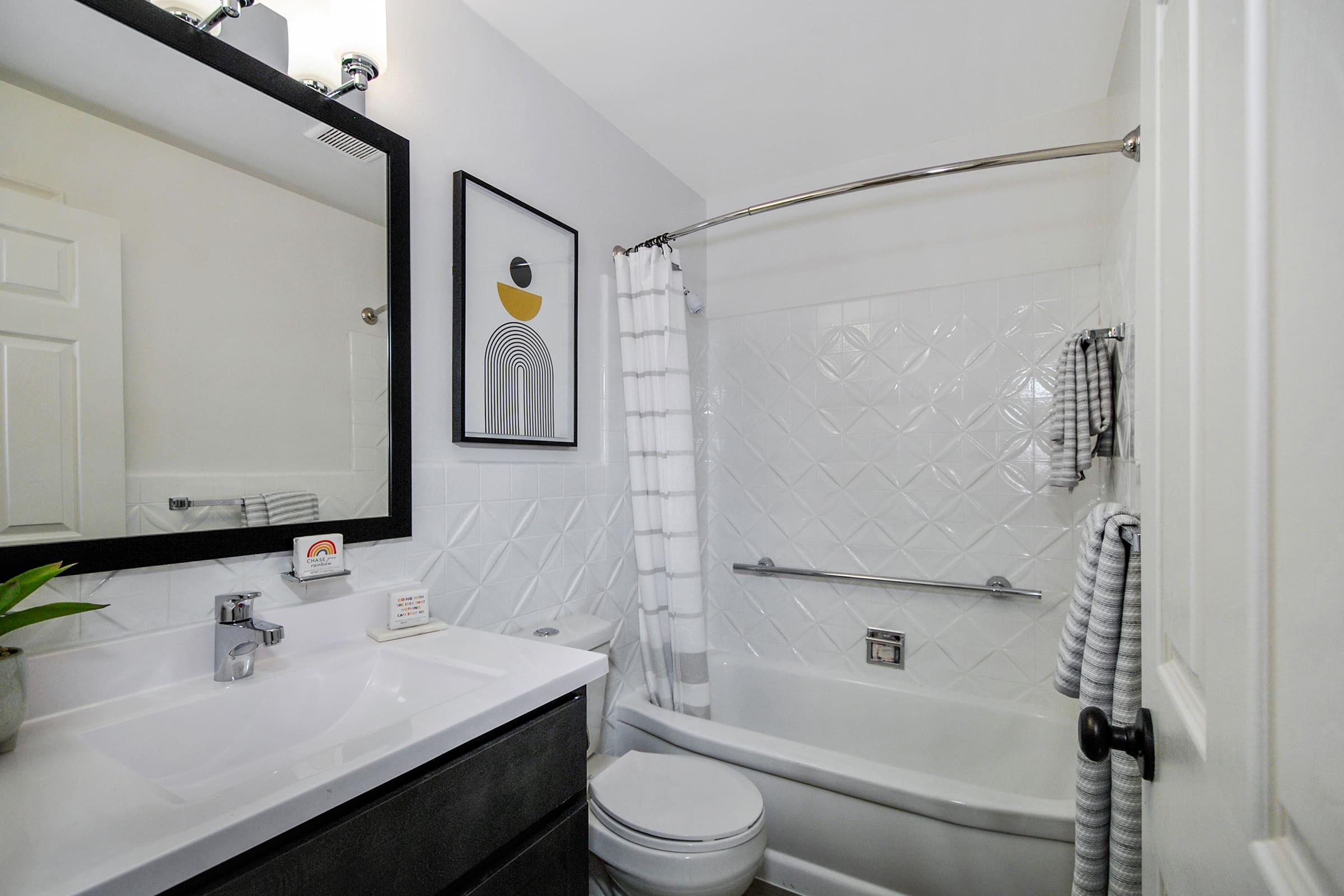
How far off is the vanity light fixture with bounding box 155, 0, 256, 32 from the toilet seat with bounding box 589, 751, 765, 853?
1.74 meters

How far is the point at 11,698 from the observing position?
2.57 ft

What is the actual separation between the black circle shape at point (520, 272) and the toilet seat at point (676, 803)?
4.50 ft

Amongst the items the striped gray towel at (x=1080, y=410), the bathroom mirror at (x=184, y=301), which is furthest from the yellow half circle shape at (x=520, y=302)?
the striped gray towel at (x=1080, y=410)

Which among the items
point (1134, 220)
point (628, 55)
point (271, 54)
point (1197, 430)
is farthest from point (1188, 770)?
point (628, 55)

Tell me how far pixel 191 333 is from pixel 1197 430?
4.68ft

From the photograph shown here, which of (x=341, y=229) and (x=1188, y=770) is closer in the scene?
(x=1188, y=770)

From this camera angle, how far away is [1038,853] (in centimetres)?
148

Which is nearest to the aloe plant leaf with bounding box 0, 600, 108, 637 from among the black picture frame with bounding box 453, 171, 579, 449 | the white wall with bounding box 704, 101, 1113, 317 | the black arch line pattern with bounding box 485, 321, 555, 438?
the black picture frame with bounding box 453, 171, 579, 449

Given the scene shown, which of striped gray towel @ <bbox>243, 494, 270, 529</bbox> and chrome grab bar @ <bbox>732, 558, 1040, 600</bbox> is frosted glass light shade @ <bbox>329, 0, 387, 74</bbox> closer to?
striped gray towel @ <bbox>243, 494, 270, 529</bbox>

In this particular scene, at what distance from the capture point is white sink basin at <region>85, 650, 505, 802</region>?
0.84m

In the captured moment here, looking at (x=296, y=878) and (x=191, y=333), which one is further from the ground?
(x=191, y=333)

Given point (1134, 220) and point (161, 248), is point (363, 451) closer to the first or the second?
point (161, 248)

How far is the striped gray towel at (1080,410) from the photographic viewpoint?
1731 millimetres

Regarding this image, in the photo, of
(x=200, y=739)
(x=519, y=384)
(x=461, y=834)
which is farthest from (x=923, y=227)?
(x=200, y=739)
